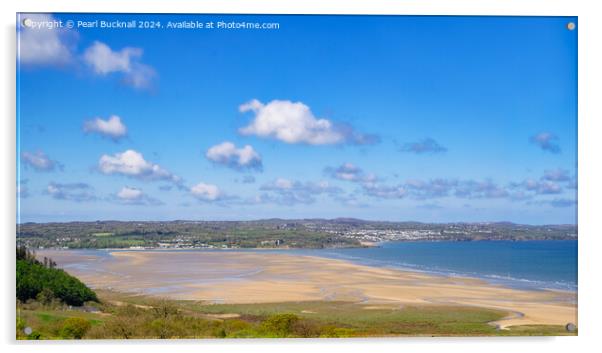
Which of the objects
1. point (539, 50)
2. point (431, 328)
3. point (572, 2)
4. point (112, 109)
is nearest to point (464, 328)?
point (431, 328)

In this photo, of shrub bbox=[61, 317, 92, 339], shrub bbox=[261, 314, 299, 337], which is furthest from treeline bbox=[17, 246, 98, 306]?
shrub bbox=[261, 314, 299, 337]

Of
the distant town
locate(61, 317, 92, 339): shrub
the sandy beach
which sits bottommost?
locate(61, 317, 92, 339): shrub

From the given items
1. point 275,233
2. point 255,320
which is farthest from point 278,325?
point 275,233

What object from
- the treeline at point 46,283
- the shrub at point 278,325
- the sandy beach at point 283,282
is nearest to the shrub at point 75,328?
the treeline at point 46,283

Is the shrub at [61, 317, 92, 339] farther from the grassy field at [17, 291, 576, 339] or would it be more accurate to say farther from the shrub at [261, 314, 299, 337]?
the shrub at [261, 314, 299, 337]

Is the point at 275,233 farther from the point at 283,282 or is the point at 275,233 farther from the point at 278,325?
the point at 278,325

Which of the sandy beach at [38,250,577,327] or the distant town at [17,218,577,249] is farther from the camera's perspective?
the distant town at [17,218,577,249]

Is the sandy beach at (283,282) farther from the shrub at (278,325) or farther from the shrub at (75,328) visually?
the shrub at (75,328)
